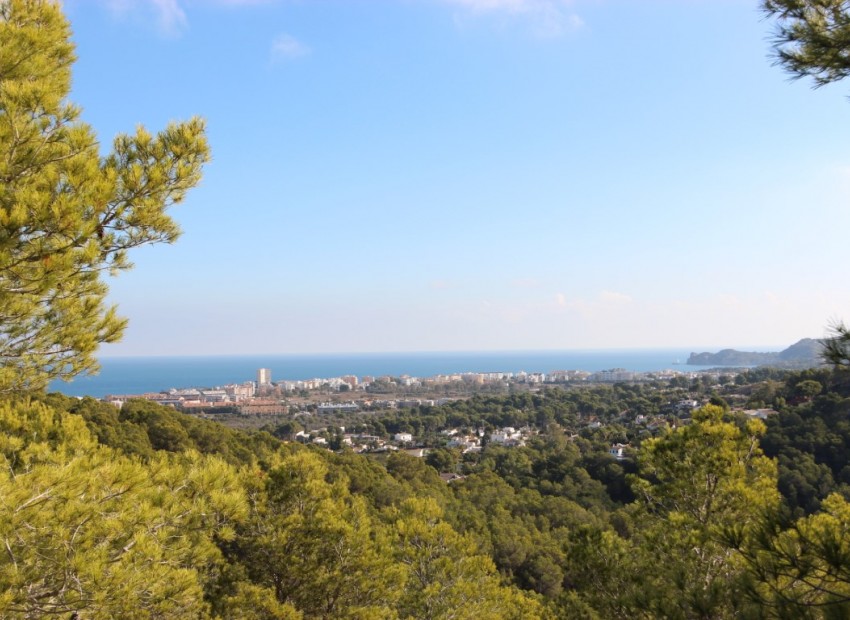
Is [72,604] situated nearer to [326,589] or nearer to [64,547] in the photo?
[64,547]

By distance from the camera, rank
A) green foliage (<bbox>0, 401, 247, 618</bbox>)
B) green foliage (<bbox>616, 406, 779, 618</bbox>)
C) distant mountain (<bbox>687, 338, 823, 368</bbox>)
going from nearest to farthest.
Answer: green foliage (<bbox>0, 401, 247, 618</bbox>) < green foliage (<bbox>616, 406, 779, 618</bbox>) < distant mountain (<bbox>687, 338, 823, 368</bbox>)

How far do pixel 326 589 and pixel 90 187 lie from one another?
4.52 meters

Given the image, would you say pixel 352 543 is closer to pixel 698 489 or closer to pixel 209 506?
pixel 209 506

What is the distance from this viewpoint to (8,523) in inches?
91.6

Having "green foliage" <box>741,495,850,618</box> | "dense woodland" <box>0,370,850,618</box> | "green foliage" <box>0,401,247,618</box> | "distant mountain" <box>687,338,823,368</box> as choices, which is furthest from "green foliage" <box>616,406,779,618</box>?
"distant mountain" <box>687,338,823,368</box>

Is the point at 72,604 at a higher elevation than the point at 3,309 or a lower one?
lower

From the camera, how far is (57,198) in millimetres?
2547

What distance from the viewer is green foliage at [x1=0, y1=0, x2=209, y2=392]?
2629 mm

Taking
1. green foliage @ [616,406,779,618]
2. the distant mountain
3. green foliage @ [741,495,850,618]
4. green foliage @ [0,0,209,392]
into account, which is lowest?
the distant mountain

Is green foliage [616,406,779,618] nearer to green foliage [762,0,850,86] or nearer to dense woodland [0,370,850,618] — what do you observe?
dense woodland [0,370,850,618]

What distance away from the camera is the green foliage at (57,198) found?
2.63m

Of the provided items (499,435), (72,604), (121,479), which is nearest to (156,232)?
(121,479)

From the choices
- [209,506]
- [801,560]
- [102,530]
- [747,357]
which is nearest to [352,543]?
[209,506]

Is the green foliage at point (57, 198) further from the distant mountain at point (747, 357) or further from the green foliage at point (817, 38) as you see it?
the distant mountain at point (747, 357)
